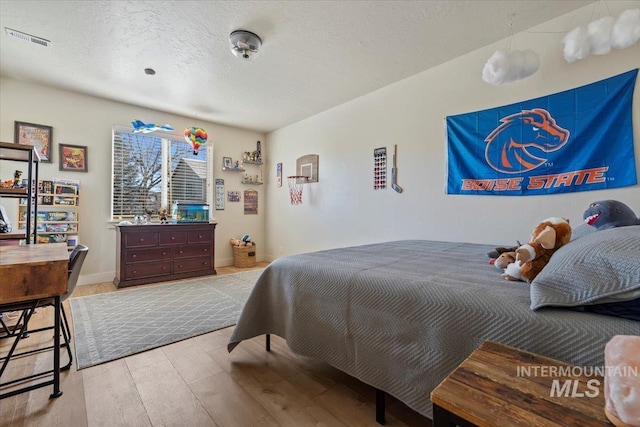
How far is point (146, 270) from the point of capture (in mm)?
3717

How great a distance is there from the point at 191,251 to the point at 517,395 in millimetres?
4202

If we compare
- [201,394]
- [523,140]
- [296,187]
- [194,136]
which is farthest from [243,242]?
[523,140]

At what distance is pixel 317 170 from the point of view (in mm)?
4359

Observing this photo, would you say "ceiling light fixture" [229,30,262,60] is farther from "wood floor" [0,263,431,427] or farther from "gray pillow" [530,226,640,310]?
"gray pillow" [530,226,640,310]

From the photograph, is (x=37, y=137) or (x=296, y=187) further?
(x=296, y=187)

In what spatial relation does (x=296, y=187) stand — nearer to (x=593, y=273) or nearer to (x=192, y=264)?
(x=192, y=264)

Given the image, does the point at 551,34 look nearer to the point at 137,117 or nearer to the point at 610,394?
the point at 610,394

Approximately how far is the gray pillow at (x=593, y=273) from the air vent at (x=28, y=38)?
Answer: 397 centimetres

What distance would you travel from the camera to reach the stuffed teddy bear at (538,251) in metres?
1.15

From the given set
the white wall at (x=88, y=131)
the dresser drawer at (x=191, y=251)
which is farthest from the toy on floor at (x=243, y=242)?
the white wall at (x=88, y=131)

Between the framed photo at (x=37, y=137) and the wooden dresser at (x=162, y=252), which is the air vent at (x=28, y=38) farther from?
the wooden dresser at (x=162, y=252)

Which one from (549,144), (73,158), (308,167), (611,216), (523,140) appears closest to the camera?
(611,216)

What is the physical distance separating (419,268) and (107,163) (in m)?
4.30

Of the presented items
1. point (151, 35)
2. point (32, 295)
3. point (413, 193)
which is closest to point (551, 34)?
point (413, 193)
